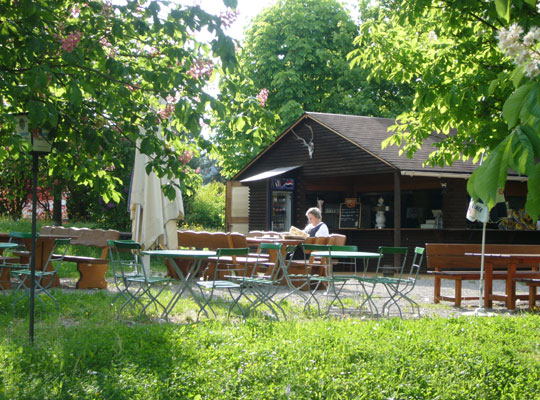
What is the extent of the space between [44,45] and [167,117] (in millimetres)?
1826

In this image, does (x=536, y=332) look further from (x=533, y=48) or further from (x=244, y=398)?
(x=533, y=48)

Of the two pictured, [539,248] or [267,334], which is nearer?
[267,334]

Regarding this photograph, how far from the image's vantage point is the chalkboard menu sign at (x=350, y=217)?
19692 mm

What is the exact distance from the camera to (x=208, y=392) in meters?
4.71

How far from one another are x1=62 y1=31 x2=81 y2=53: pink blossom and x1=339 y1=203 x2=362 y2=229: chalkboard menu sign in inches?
538

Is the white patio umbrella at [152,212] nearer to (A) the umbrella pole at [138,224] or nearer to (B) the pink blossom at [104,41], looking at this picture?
(A) the umbrella pole at [138,224]

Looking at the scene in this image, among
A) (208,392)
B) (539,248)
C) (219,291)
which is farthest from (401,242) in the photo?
(208,392)

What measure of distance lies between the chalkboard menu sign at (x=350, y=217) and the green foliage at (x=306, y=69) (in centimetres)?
933

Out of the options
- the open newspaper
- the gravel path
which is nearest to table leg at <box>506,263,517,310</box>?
the gravel path

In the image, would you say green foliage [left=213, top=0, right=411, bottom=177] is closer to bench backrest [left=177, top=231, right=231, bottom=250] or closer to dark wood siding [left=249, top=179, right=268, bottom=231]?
dark wood siding [left=249, top=179, right=268, bottom=231]

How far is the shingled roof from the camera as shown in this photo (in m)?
17.0

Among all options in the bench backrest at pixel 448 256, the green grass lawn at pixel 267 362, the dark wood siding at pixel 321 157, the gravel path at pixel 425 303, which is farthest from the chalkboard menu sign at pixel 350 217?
the green grass lawn at pixel 267 362

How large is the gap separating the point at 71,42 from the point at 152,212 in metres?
4.61

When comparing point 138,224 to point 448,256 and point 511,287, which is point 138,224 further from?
point 511,287
